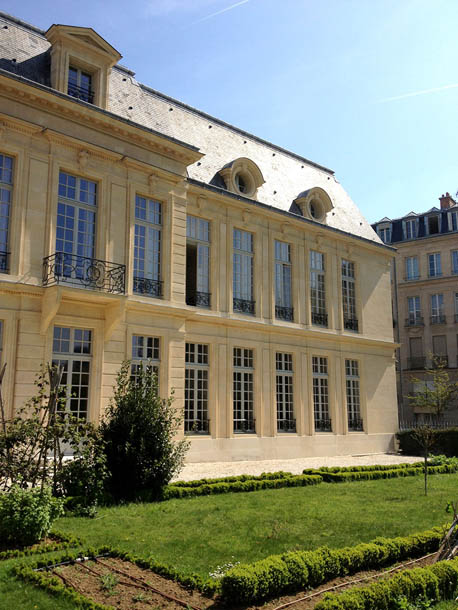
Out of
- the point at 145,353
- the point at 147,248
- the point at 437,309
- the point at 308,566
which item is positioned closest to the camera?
the point at 308,566

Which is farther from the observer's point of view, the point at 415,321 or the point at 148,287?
the point at 415,321

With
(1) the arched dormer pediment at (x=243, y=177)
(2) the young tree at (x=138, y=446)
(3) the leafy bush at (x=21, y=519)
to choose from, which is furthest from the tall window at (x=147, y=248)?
(3) the leafy bush at (x=21, y=519)

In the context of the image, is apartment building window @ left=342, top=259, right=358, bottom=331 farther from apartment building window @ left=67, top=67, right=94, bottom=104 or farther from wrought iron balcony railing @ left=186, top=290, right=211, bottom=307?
apartment building window @ left=67, top=67, right=94, bottom=104

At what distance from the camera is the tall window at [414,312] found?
39875 millimetres

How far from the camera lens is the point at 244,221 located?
19750 millimetres

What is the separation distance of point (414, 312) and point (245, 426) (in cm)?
2485

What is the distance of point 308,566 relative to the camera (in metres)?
6.24

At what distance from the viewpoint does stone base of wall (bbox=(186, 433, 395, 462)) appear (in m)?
17.1

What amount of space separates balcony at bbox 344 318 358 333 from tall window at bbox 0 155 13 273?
1382cm

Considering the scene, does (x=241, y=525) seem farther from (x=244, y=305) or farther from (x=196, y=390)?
(x=244, y=305)

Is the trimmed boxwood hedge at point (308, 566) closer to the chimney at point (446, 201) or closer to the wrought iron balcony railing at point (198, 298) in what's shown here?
the wrought iron balcony railing at point (198, 298)

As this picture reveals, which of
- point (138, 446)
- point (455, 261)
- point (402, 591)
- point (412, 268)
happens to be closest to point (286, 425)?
point (138, 446)

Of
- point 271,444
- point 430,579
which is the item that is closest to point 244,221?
point 271,444

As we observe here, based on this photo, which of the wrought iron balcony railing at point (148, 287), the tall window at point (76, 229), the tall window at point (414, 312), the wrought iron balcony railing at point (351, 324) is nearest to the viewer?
the tall window at point (76, 229)
